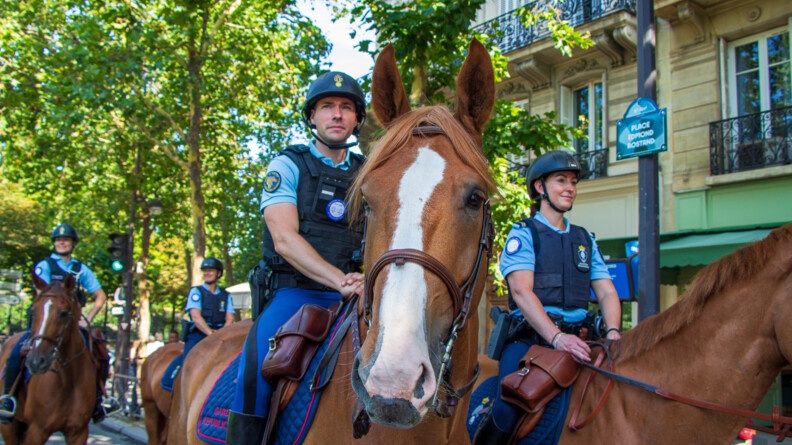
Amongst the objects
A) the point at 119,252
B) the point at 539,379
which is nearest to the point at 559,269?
A: the point at 539,379

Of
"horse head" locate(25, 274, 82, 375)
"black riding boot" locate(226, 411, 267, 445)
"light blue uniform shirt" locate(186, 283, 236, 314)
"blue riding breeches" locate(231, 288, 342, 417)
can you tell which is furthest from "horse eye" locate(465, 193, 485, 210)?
"light blue uniform shirt" locate(186, 283, 236, 314)

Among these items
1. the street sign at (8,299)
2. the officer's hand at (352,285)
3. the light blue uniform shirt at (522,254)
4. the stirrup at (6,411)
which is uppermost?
the light blue uniform shirt at (522,254)

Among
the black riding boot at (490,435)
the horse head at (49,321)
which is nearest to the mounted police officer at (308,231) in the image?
the black riding boot at (490,435)

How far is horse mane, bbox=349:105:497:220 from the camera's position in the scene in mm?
2258

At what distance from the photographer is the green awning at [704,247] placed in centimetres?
1033

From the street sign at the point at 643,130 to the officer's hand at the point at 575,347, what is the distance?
3065 millimetres

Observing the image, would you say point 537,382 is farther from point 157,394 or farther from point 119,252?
point 119,252

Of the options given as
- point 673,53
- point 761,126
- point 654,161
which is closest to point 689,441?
point 654,161

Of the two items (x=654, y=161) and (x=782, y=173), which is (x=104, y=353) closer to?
(x=654, y=161)

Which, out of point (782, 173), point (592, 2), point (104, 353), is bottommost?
point (104, 353)

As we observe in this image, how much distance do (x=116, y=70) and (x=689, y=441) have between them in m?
14.6

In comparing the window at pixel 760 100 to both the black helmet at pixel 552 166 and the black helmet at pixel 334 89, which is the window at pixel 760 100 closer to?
the black helmet at pixel 552 166

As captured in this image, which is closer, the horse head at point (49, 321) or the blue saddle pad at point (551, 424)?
the blue saddle pad at point (551, 424)

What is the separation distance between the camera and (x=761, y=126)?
12055mm
